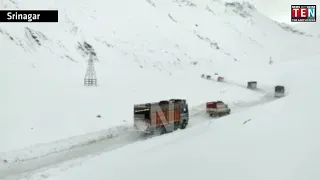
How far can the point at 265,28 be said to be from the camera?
181500 millimetres

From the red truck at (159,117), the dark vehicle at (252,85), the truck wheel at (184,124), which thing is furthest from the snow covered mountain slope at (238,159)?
the dark vehicle at (252,85)

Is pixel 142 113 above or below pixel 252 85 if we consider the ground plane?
below

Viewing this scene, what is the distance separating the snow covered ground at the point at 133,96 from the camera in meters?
16.7

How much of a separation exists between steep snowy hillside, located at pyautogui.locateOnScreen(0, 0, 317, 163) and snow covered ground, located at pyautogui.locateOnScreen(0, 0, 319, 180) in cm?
19

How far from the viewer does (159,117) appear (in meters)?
30.0

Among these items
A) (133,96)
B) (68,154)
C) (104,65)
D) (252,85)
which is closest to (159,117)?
(68,154)

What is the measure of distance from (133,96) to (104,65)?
1785cm

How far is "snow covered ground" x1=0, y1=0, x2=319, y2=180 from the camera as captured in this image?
16.7 m

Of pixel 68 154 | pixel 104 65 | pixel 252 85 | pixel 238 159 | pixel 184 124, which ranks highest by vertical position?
pixel 104 65

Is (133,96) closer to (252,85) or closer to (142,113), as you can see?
(142,113)

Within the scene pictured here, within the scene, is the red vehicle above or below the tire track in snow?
above

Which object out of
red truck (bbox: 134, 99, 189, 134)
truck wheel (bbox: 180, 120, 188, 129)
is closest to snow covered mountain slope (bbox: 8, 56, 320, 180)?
red truck (bbox: 134, 99, 189, 134)

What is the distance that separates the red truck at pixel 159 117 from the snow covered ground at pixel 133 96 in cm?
131

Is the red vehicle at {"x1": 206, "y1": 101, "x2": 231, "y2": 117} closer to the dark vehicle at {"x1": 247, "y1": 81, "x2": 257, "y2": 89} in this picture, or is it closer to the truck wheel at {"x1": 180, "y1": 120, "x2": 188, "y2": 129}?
the truck wheel at {"x1": 180, "y1": 120, "x2": 188, "y2": 129}
